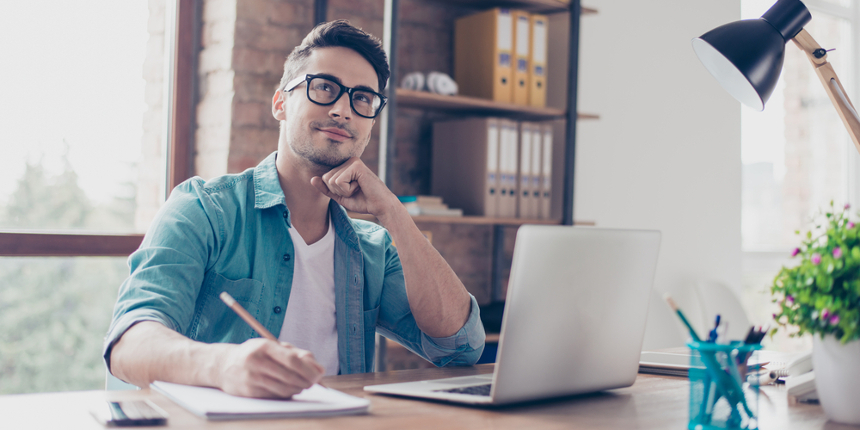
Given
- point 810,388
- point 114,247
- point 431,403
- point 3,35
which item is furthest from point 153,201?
point 810,388

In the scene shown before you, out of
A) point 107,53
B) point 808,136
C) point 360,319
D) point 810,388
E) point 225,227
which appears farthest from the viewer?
point 808,136

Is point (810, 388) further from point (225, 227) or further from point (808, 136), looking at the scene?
point (808, 136)

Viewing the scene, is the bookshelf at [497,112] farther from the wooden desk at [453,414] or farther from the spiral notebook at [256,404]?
the spiral notebook at [256,404]

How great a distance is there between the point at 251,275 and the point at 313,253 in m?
0.16

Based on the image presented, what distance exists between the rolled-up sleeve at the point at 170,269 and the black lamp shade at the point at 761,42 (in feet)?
3.22

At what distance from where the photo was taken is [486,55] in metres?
2.86

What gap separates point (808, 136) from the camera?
4543 millimetres

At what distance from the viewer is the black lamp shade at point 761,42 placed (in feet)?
4.07

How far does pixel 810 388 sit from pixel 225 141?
6.32 feet

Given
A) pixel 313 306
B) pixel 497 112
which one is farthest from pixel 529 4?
pixel 313 306

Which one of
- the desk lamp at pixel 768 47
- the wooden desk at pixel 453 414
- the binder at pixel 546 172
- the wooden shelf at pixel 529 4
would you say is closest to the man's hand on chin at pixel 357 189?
the wooden desk at pixel 453 414

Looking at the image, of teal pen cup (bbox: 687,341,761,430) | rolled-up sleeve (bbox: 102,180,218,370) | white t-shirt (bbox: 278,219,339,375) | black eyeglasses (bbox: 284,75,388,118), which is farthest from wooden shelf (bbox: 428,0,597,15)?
teal pen cup (bbox: 687,341,761,430)

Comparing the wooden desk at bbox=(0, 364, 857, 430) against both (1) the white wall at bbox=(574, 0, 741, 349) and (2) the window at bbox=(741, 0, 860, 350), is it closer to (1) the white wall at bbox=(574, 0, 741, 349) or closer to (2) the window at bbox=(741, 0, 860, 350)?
(1) the white wall at bbox=(574, 0, 741, 349)

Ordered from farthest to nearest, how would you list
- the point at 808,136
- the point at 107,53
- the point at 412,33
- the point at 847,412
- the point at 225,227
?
the point at 808,136 → the point at 412,33 → the point at 107,53 → the point at 225,227 → the point at 847,412
